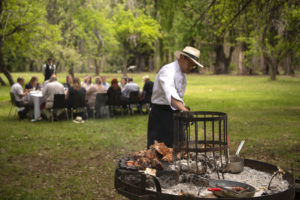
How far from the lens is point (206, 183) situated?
3.50 m

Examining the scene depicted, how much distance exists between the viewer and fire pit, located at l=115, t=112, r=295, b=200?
10.6 ft

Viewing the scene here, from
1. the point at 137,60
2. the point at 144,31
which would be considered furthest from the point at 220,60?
the point at 137,60

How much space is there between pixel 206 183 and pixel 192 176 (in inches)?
6.0

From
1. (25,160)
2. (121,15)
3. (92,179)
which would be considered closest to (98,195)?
(92,179)

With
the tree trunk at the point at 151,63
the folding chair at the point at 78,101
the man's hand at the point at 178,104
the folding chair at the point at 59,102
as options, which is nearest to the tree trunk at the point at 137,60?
the tree trunk at the point at 151,63

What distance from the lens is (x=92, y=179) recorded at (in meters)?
6.27

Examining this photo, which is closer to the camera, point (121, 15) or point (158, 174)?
point (158, 174)

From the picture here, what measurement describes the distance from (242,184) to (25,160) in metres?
5.22

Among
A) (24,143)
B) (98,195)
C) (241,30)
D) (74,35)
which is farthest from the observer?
(74,35)

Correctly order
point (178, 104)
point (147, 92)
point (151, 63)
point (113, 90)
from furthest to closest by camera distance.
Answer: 1. point (151, 63)
2. point (147, 92)
3. point (113, 90)
4. point (178, 104)

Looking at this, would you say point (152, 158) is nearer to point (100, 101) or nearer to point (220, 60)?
point (100, 101)

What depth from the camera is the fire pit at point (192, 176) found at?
3.24 meters

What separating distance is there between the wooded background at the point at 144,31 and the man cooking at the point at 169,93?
302 centimetres

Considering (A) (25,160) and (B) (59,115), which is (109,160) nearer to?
(A) (25,160)
